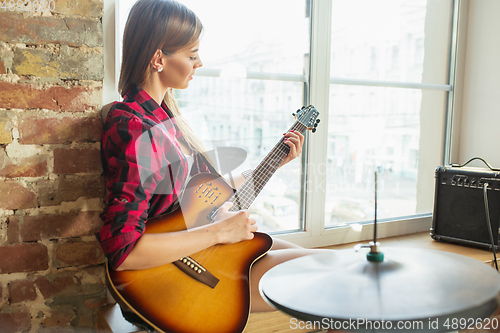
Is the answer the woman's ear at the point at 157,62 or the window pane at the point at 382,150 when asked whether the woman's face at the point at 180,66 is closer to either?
the woman's ear at the point at 157,62

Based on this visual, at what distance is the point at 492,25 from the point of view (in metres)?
1.96

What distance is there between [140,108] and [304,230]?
1004 mm

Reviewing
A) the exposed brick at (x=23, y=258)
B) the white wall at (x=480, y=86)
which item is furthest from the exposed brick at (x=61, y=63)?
the white wall at (x=480, y=86)

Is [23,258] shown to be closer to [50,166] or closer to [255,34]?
[50,166]

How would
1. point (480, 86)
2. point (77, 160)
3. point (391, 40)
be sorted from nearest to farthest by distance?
point (77, 160) < point (391, 40) < point (480, 86)

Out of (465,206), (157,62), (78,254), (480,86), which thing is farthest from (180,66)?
(480,86)

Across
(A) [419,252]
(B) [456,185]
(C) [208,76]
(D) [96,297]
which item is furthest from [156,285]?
(B) [456,185]

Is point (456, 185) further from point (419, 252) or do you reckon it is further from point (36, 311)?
point (36, 311)

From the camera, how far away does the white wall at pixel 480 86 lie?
1.97 meters

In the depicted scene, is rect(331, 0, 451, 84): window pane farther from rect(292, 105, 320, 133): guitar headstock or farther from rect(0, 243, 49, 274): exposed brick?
rect(0, 243, 49, 274): exposed brick

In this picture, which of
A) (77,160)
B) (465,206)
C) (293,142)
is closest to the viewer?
(77,160)

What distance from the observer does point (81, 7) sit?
1029mm

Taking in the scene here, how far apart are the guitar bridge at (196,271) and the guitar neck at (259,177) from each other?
0.19m

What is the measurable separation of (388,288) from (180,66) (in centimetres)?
77
